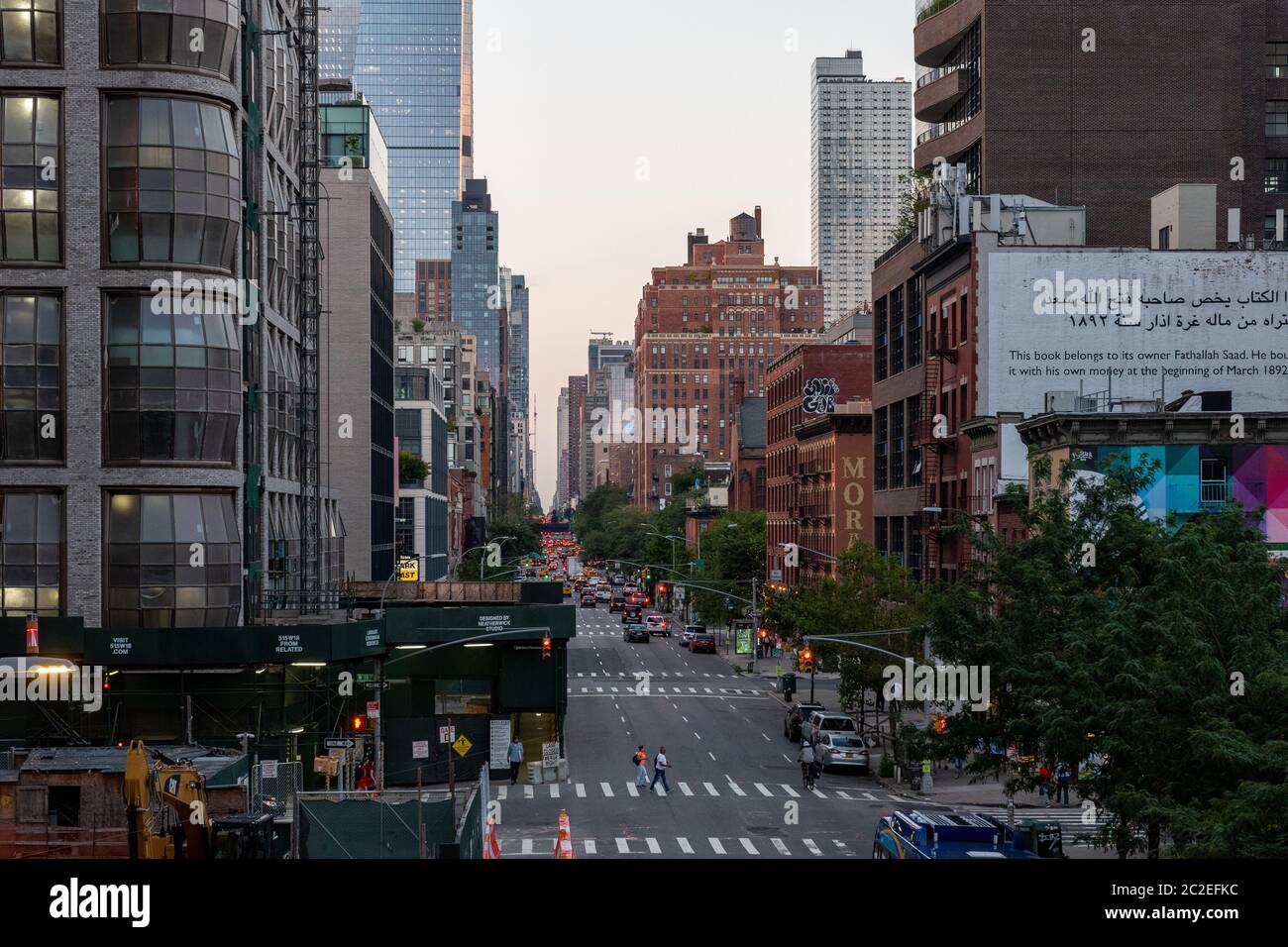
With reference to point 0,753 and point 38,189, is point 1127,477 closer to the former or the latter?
point 0,753

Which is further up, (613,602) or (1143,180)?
(1143,180)

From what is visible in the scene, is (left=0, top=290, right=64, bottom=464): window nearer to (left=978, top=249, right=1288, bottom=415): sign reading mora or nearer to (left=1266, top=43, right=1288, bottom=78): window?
(left=978, top=249, right=1288, bottom=415): sign reading mora

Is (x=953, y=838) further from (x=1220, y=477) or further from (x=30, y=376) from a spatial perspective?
(x=1220, y=477)

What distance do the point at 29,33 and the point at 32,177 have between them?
386 cm

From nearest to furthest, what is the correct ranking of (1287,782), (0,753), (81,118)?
(1287,782)
(0,753)
(81,118)

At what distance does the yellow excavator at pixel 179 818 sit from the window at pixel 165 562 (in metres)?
16.4

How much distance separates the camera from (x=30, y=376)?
39.6 metres

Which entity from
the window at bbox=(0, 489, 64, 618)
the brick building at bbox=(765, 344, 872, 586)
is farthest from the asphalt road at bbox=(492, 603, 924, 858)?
the brick building at bbox=(765, 344, 872, 586)

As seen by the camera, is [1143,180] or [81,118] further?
[1143,180]

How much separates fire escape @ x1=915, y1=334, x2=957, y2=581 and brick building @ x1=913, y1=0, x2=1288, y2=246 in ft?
35.1

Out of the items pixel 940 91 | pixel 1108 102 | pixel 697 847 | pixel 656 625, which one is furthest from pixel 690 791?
pixel 656 625
